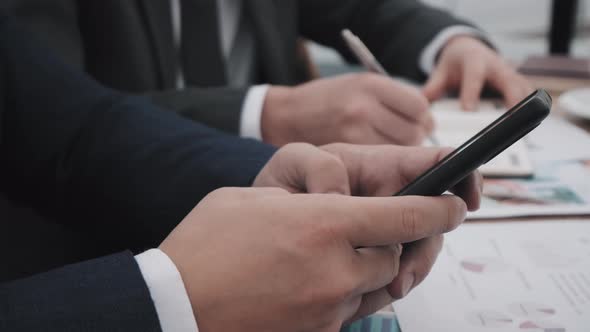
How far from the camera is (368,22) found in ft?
3.51

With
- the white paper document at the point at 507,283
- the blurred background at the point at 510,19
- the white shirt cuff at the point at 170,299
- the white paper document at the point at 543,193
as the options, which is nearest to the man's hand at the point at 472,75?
the white paper document at the point at 543,193

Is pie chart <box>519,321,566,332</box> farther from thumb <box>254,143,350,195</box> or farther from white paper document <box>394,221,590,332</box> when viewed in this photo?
thumb <box>254,143,350,195</box>

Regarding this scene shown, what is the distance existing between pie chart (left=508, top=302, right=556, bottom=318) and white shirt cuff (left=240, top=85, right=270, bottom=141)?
1.20 ft

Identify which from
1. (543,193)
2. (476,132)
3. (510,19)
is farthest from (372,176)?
(510,19)

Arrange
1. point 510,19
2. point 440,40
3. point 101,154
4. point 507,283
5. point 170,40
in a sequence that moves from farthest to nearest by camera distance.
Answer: point 510,19
point 440,40
point 170,40
point 101,154
point 507,283

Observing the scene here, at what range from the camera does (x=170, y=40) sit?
78 cm

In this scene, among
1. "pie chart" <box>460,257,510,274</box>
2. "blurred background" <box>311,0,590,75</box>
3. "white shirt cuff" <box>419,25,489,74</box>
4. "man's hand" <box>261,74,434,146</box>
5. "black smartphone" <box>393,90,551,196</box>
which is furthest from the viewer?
"blurred background" <box>311,0,590,75</box>

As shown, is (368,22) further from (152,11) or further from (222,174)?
(222,174)

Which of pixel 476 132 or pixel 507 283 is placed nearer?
pixel 507 283

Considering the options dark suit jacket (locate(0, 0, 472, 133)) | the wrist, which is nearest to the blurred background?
dark suit jacket (locate(0, 0, 472, 133))

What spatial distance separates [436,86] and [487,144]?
570 mm

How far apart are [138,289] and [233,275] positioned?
0.06 m

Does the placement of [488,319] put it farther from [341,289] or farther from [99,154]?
[99,154]

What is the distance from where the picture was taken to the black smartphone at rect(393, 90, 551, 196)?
0.89 feet
